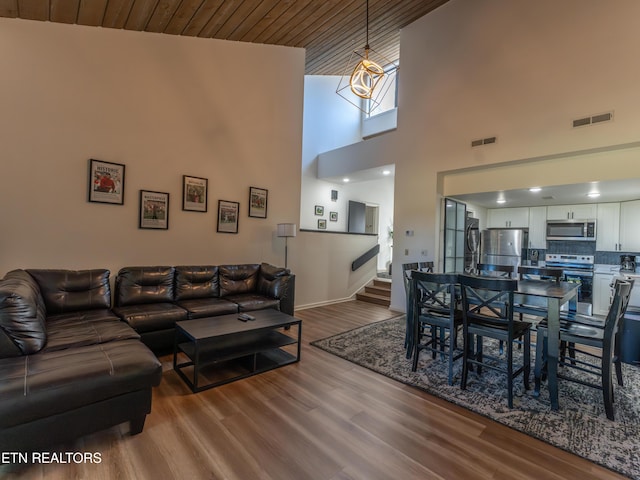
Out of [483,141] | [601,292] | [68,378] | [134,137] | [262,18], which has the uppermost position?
[262,18]

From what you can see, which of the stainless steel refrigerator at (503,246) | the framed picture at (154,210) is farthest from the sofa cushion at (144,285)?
the stainless steel refrigerator at (503,246)

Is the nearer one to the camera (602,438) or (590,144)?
(602,438)

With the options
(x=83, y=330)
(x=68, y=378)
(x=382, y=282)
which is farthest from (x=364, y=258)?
(x=68, y=378)

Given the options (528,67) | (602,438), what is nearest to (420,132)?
(528,67)

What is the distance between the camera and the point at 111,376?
194 cm

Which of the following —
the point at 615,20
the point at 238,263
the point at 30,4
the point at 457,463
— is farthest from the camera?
the point at 238,263

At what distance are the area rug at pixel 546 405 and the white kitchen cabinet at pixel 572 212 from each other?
3.17 metres

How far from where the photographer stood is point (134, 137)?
403cm

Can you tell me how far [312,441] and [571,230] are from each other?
607 centimetres

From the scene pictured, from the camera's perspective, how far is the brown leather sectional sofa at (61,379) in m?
1.68

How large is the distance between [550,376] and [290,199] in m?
4.50

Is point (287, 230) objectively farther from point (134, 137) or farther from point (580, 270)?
point (580, 270)

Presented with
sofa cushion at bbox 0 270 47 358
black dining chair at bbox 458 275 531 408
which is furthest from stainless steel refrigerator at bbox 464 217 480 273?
sofa cushion at bbox 0 270 47 358

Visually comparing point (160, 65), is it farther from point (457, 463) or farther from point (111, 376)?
point (457, 463)
